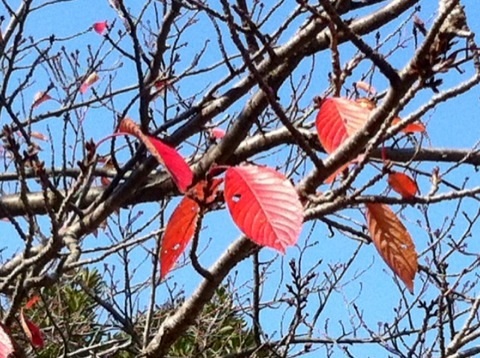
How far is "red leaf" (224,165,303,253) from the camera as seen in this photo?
100cm

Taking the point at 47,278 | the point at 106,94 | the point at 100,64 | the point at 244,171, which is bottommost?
the point at 244,171

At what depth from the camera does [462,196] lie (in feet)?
3.93

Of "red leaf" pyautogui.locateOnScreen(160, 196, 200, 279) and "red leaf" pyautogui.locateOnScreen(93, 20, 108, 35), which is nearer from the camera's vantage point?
"red leaf" pyautogui.locateOnScreen(160, 196, 200, 279)

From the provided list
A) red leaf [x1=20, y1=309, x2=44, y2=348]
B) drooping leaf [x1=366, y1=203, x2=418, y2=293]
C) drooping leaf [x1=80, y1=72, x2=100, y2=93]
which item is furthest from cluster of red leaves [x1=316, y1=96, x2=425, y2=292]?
drooping leaf [x1=80, y1=72, x2=100, y2=93]

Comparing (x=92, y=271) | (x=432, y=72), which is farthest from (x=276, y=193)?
(x=92, y=271)

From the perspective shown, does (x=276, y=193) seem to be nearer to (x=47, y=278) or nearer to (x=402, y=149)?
(x=47, y=278)

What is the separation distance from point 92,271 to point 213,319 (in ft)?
8.02

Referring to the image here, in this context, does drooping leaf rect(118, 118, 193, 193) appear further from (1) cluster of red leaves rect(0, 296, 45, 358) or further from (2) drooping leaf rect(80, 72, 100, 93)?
(2) drooping leaf rect(80, 72, 100, 93)

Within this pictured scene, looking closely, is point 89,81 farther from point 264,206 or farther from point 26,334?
point 264,206

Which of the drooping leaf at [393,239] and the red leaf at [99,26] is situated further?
the red leaf at [99,26]

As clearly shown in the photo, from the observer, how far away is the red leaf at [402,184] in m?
1.21

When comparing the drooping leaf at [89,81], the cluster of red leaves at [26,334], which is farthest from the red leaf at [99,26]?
the cluster of red leaves at [26,334]

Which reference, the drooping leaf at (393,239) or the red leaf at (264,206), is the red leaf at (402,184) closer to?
the drooping leaf at (393,239)

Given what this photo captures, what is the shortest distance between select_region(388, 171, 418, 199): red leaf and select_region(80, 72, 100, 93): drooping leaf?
209 centimetres
